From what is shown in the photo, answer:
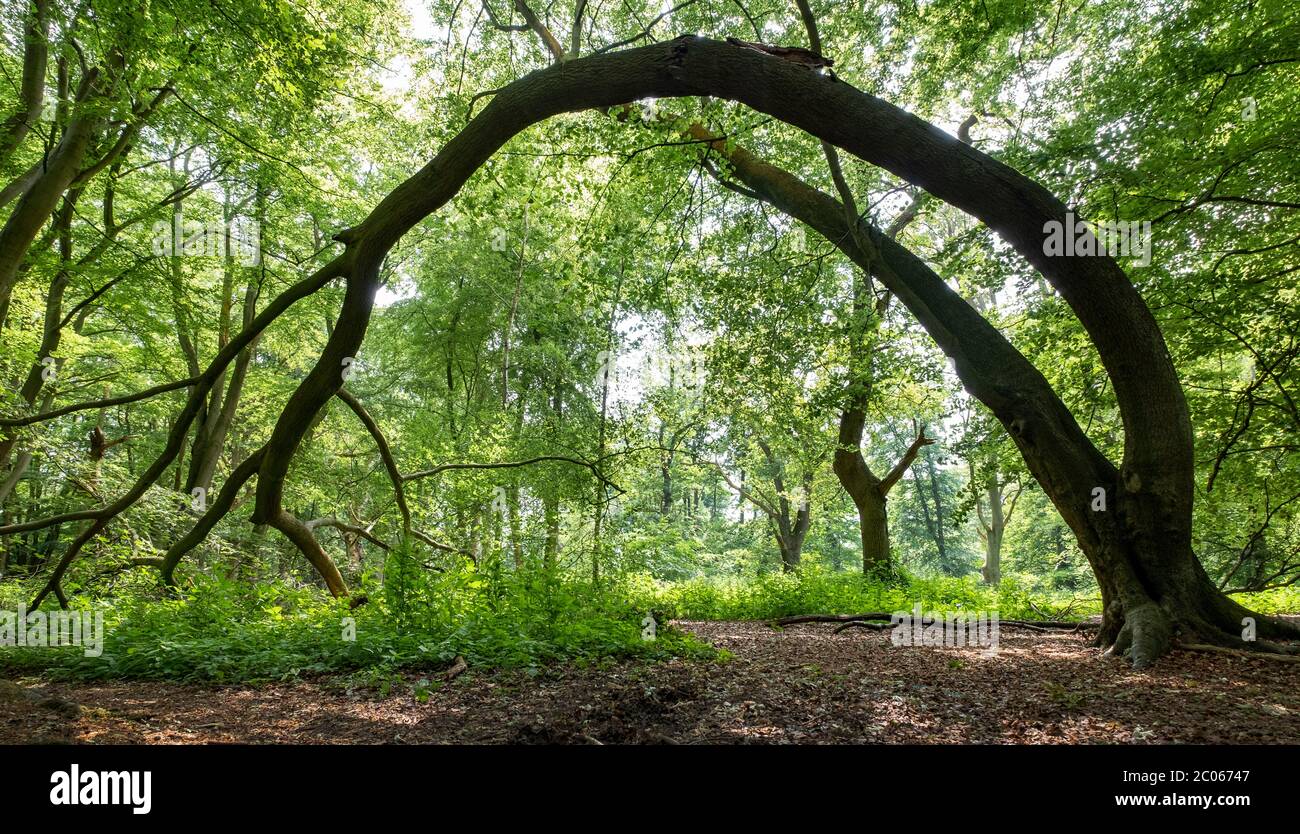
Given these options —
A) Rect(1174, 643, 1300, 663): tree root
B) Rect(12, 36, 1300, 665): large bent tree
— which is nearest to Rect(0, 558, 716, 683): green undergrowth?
Rect(12, 36, 1300, 665): large bent tree

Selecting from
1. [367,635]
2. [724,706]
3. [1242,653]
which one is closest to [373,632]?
[367,635]

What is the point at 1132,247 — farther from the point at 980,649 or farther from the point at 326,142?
the point at 326,142

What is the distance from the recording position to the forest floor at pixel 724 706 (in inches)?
114

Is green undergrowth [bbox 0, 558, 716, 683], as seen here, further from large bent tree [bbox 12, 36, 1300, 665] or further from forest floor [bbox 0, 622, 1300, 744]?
large bent tree [bbox 12, 36, 1300, 665]

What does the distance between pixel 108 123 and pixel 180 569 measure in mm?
5800

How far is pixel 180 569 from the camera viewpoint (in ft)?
22.8

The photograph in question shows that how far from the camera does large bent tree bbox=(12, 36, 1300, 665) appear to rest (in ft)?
13.3

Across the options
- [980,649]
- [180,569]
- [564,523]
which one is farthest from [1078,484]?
[564,523]
